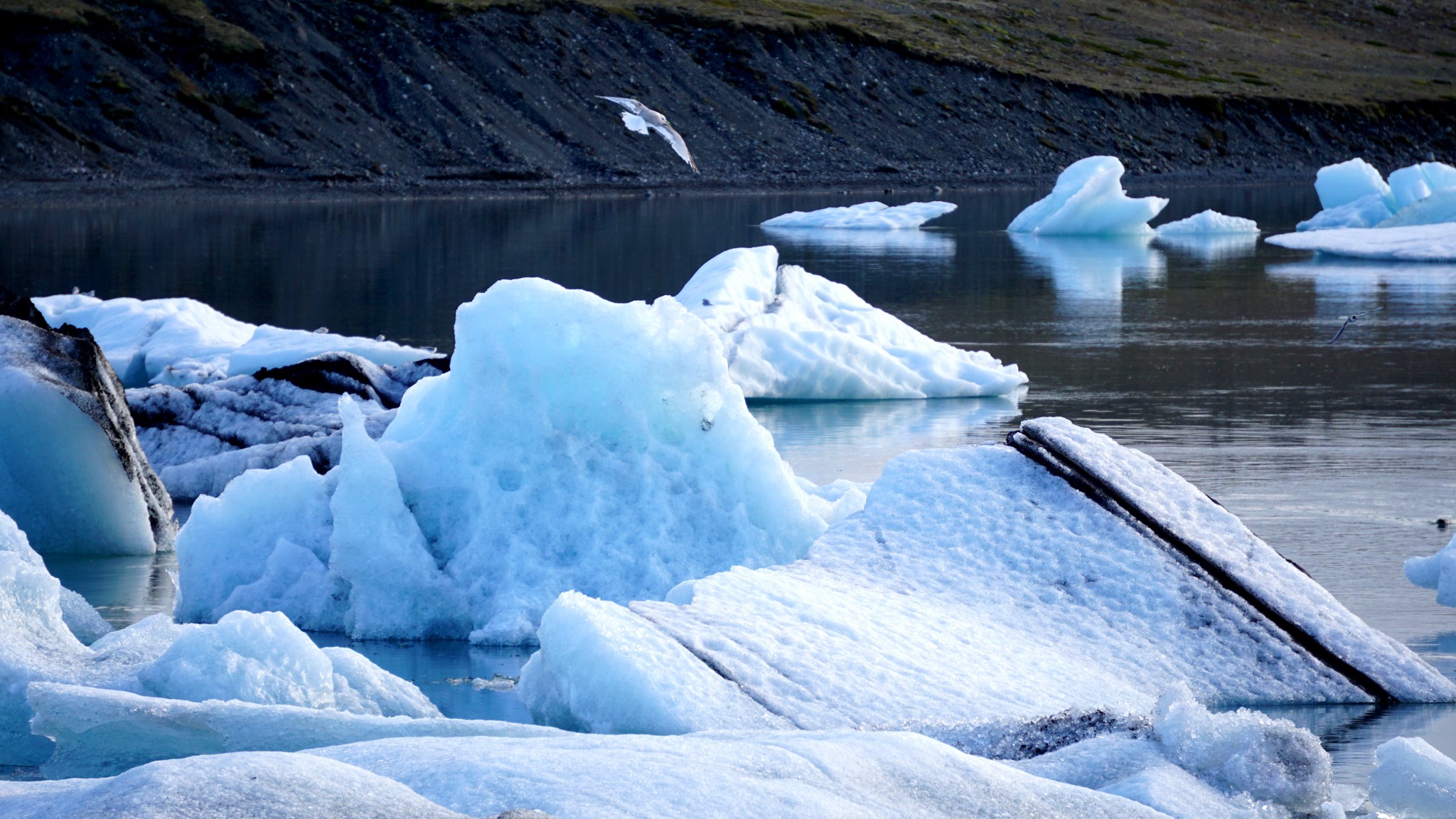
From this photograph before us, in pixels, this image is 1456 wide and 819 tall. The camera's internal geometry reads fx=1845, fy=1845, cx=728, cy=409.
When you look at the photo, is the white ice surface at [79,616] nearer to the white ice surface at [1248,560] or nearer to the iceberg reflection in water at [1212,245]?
the white ice surface at [1248,560]

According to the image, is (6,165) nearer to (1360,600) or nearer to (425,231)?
(425,231)

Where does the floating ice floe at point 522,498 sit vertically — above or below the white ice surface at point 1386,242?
above

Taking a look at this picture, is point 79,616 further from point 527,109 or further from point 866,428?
point 527,109

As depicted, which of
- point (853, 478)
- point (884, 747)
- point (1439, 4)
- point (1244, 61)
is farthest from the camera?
point (1439, 4)

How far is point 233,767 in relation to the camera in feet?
11.5

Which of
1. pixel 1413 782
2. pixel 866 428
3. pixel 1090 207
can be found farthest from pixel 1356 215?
pixel 1413 782

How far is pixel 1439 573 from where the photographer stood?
6.93m

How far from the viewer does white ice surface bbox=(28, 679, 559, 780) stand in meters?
4.50

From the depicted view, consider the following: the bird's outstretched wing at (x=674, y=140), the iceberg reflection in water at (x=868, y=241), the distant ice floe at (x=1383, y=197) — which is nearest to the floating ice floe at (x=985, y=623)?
the bird's outstretched wing at (x=674, y=140)

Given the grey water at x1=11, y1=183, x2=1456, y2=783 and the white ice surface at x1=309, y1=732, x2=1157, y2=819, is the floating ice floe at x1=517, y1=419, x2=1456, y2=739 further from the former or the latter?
the white ice surface at x1=309, y1=732, x2=1157, y2=819

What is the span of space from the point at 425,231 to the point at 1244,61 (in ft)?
167

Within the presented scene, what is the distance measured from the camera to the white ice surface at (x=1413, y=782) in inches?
176

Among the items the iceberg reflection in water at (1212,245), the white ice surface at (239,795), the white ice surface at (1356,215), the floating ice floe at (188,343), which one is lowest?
the iceberg reflection in water at (1212,245)

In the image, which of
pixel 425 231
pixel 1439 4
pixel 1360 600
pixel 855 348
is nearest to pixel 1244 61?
pixel 1439 4
